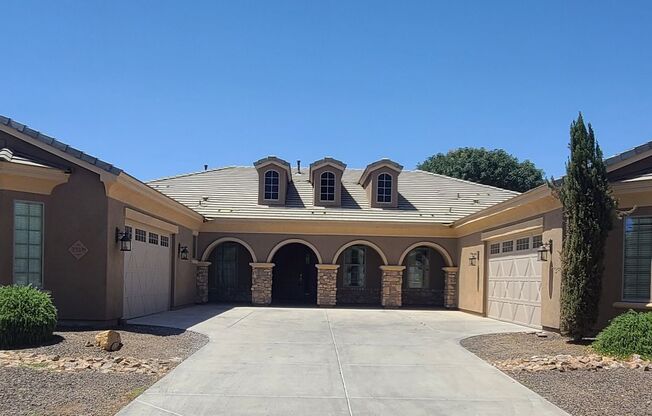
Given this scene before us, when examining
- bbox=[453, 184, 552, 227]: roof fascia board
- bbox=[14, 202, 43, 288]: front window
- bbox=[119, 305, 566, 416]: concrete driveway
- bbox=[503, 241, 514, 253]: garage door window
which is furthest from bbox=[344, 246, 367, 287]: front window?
bbox=[14, 202, 43, 288]: front window

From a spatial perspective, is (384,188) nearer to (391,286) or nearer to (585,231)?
(391,286)

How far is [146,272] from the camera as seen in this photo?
1753 cm

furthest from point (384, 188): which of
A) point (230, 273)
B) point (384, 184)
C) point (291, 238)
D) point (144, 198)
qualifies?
point (144, 198)

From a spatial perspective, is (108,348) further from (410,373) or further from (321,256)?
(321,256)

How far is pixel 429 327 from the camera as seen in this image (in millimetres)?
17000

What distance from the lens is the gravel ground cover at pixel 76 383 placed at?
286 inches

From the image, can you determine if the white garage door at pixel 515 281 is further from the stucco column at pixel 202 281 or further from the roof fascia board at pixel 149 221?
the stucco column at pixel 202 281

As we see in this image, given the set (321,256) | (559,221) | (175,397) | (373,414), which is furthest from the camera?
(321,256)

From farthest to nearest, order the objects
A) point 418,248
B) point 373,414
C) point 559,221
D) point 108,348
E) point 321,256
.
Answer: point 418,248
point 321,256
point 559,221
point 108,348
point 373,414

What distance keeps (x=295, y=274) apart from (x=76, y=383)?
19.8 meters

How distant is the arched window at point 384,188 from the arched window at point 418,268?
251cm

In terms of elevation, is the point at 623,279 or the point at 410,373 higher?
the point at 623,279

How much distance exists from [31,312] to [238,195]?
1550 cm

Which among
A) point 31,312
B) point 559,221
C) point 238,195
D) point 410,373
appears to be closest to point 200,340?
point 31,312
